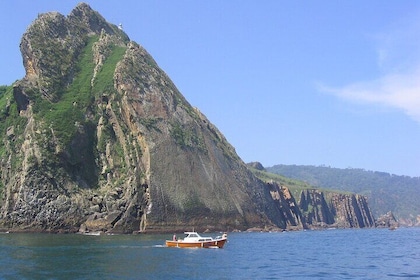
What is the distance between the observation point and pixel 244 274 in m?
49.4

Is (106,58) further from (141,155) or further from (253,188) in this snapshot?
(253,188)

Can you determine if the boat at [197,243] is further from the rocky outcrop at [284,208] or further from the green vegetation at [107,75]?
the rocky outcrop at [284,208]

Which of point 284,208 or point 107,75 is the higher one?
point 107,75

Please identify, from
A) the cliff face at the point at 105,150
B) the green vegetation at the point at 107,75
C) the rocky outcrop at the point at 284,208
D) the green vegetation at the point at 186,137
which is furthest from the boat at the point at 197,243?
the rocky outcrop at the point at 284,208

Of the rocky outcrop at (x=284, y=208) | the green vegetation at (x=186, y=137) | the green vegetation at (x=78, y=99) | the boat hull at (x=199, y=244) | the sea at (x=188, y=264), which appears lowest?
the sea at (x=188, y=264)

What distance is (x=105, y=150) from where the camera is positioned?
129m

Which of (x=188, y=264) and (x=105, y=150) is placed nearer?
(x=188, y=264)

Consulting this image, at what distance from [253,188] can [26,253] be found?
327 feet

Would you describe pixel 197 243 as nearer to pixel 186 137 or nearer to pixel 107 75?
pixel 186 137

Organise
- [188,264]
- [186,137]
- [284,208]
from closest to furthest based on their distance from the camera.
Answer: [188,264]
[186,137]
[284,208]

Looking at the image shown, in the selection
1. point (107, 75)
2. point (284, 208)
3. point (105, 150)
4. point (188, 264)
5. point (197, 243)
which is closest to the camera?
point (188, 264)

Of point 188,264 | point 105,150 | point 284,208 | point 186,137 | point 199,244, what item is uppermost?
point 186,137

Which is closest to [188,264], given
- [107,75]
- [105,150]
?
[105,150]

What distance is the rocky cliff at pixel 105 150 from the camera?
112875mm
